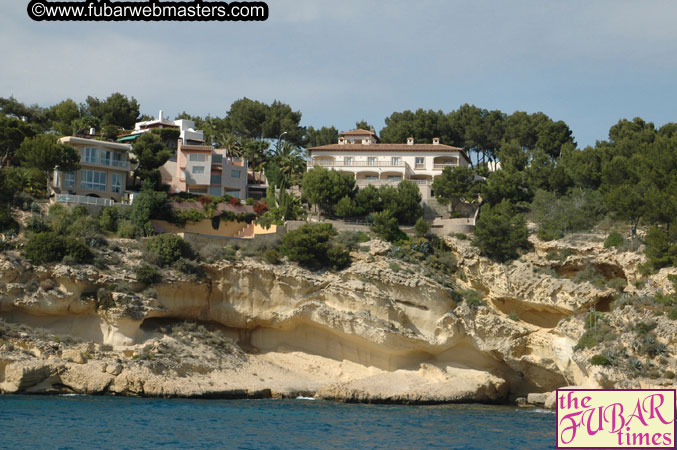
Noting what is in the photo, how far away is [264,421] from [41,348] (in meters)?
14.7

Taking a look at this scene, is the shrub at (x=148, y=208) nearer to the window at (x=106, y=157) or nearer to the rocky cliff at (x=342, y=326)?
the rocky cliff at (x=342, y=326)

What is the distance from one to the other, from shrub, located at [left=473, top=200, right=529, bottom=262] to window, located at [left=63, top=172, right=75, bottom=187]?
3004cm

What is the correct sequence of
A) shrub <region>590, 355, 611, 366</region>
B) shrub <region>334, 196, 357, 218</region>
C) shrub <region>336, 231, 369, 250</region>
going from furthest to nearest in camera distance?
shrub <region>334, 196, 357, 218</region> < shrub <region>336, 231, 369, 250</region> < shrub <region>590, 355, 611, 366</region>

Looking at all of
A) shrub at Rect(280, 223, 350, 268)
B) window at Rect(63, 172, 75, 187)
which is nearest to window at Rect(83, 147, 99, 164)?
window at Rect(63, 172, 75, 187)

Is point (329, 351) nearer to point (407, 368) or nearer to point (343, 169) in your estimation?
point (407, 368)

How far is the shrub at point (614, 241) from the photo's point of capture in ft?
177

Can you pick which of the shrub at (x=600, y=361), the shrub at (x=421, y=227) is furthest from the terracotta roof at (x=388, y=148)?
the shrub at (x=600, y=361)

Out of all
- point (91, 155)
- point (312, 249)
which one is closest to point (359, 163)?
point (312, 249)

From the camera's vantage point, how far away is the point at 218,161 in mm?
72938

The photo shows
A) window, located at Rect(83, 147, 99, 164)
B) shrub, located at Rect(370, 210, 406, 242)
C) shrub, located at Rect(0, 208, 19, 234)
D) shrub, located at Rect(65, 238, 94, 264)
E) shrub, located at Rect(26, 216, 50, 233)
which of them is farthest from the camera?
window, located at Rect(83, 147, 99, 164)

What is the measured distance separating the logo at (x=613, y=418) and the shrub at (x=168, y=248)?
34.3 meters

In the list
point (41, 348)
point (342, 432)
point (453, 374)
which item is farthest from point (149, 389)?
point (453, 374)

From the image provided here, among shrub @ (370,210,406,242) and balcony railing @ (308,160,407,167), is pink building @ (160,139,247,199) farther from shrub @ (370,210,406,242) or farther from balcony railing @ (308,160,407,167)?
shrub @ (370,210,406,242)

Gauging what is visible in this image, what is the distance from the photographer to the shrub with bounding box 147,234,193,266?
52.7 meters
